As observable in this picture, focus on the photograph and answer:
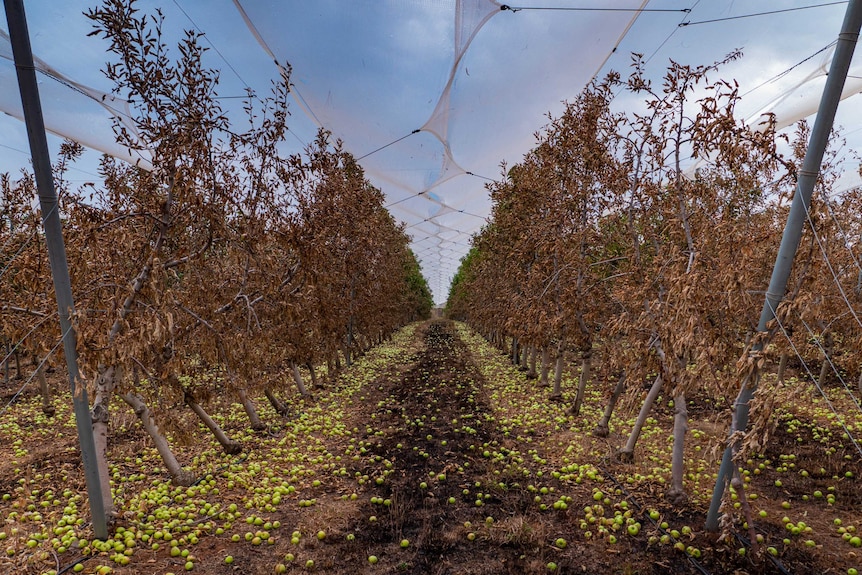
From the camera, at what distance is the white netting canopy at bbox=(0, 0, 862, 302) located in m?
9.13

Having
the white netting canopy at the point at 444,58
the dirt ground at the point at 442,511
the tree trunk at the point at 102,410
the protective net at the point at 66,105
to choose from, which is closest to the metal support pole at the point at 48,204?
the tree trunk at the point at 102,410

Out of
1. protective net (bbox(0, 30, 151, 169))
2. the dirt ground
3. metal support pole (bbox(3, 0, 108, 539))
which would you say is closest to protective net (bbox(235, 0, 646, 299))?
protective net (bbox(0, 30, 151, 169))

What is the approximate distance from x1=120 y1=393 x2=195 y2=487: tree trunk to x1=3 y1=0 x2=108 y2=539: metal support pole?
1.10 metres

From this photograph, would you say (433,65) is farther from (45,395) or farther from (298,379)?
(45,395)

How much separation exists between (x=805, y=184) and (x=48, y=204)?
7.01 meters

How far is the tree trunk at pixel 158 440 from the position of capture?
5.94 m

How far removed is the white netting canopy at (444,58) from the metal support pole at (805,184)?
22.1 feet

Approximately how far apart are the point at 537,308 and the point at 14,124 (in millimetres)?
14901

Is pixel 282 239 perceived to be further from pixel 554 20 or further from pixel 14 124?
pixel 14 124

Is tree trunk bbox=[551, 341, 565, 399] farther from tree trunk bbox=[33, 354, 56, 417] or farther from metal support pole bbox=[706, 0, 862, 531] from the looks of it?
tree trunk bbox=[33, 354, 56, 417]

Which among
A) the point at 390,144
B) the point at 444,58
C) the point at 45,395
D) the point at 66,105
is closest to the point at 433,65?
the point at 444,58

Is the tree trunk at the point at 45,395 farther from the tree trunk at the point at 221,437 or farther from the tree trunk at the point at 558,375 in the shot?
the tree trunk at the point at 558,375

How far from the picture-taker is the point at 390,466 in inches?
301

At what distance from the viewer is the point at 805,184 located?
13.1ft
